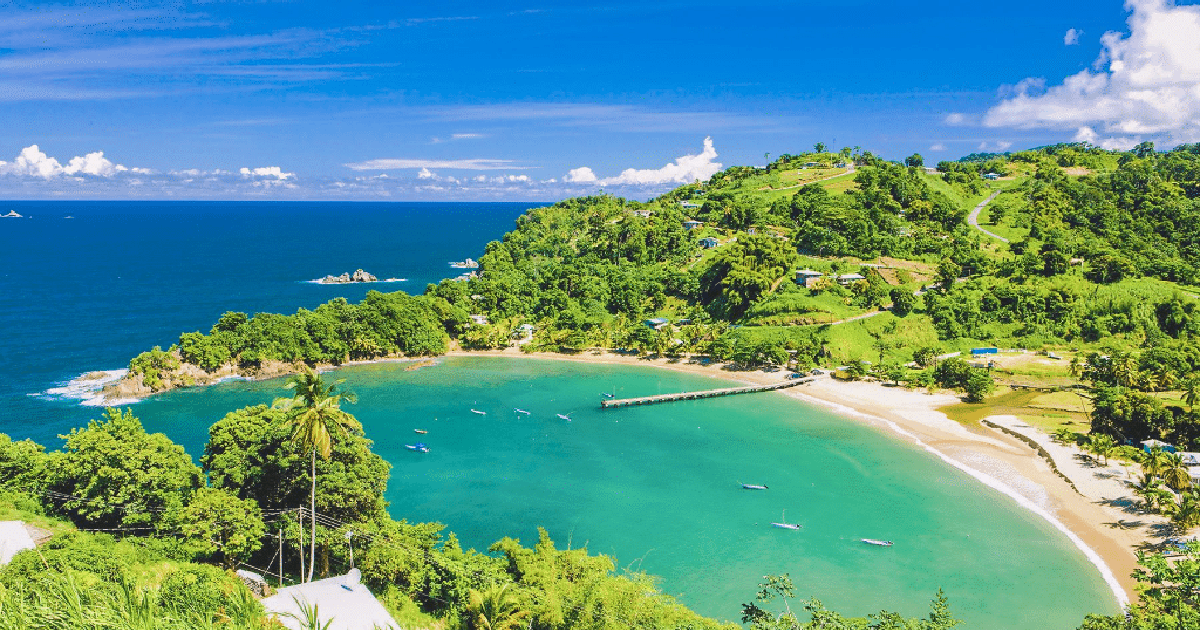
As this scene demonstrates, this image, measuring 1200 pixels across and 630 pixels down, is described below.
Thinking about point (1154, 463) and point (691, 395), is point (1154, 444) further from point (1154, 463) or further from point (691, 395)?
point (691, 395)

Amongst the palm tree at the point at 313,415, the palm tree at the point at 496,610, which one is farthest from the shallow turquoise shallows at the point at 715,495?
the palm tree at the point at 313,415

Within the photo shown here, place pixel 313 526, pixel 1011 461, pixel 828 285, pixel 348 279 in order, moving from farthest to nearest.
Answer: pixel 348 279 < pixel 828 285 < pixel 1011 461 < pixel 313 526

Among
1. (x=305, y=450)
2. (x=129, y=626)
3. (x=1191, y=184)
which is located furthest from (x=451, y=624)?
(x=1191, y=184)

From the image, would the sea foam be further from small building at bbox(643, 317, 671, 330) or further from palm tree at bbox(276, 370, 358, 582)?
small building at bbox(643, 317, 671, 330)

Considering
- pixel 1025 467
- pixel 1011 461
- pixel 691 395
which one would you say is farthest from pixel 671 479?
pixel 1025 467

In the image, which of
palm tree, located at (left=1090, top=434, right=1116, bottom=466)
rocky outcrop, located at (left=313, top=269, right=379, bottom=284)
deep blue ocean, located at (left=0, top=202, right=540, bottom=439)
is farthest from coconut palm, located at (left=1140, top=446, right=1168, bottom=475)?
rocky outcrop, located at (left=313, top=269, right=379, bottom=284)
